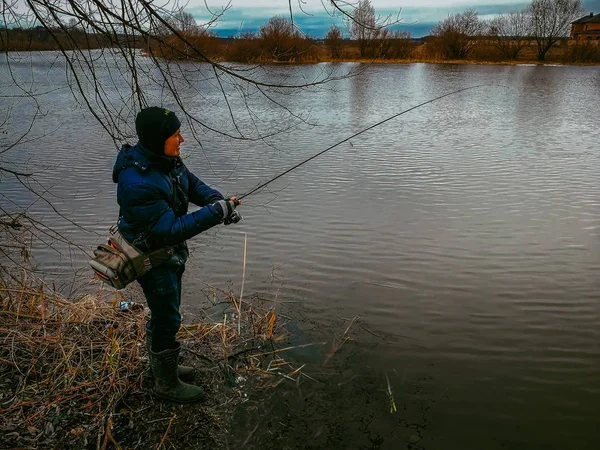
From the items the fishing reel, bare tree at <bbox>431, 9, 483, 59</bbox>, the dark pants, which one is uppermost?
bare tree at <bbox>431, 9, 483, 59</bbox>

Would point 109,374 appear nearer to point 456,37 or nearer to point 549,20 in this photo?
point 456,37

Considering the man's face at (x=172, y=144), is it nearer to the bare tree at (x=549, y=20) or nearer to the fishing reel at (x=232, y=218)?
the fishing reel at (x=232, y=218)

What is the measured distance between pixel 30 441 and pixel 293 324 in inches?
86.8

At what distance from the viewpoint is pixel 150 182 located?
256 centimetres

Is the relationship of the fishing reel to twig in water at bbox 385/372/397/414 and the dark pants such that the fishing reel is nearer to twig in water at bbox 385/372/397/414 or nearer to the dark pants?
the dark pants

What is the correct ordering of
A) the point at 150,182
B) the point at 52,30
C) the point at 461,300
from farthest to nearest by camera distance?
the point at 461,300 → the point at 52,30 → the point at 150,182

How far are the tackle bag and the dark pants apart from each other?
0.08m

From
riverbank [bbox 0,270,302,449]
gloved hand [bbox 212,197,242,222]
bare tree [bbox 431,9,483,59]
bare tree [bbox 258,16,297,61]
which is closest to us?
gloved hand [bbox 212,197,242,222]

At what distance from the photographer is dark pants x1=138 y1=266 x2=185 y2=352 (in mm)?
2748

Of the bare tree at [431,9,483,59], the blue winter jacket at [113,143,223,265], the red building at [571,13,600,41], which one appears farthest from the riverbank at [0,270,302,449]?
the red building at [571,13,600,41]

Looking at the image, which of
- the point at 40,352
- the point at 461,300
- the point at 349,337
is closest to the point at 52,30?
the point at 40,352

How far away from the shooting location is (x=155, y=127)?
2533mm

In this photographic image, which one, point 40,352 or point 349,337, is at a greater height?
point 40,352

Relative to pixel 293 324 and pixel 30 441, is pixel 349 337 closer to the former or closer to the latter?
pixel 293 324
